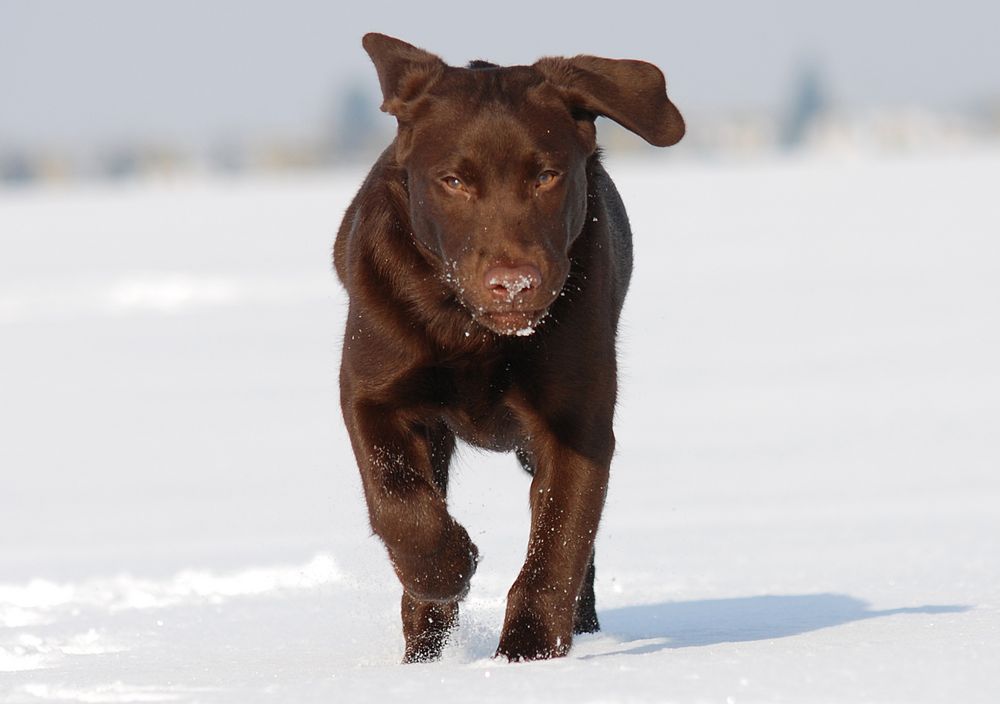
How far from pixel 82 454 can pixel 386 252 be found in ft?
23.8

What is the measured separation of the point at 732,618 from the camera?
5.40 metres

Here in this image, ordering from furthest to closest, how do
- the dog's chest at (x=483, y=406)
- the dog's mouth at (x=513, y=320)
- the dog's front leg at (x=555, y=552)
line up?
the dog's chest at (x=483, y=406), the dog's front leg at (x=555, y=552), the dog's mouth at (x=513, y=320)

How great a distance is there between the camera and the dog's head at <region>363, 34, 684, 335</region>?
4.06 metres

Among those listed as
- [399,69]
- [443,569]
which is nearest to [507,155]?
[399,69]

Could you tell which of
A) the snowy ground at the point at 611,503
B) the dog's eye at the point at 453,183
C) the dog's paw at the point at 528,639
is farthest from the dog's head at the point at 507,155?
the snowy ground at the point at 611,503

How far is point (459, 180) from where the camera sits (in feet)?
13.8

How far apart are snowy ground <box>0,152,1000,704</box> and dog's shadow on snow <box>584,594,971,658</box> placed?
0.9 inches

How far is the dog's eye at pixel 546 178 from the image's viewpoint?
4191 millimetres

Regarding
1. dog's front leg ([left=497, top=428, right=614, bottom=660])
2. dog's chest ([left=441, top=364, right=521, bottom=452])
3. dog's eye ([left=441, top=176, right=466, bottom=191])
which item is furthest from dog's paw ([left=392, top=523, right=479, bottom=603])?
dog's eye ([left=441, top=176, right=466, bottom=191])

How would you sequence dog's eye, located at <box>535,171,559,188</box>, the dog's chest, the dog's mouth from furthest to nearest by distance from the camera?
the dog's chest, dog's eye, located at <box>535,171,559,188</box>, the dog's mouth

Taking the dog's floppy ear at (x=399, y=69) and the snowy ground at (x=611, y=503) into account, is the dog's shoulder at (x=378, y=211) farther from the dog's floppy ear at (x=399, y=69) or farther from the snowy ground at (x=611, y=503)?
the snowy ground at (x=611, y=503)

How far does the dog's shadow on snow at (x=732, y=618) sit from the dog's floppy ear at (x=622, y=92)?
1.39 metres

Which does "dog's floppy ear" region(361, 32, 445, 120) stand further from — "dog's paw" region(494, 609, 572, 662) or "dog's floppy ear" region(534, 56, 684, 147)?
"dog's paw" region(494, 609, 572, 662)

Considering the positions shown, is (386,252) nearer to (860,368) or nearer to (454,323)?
(454,323)
